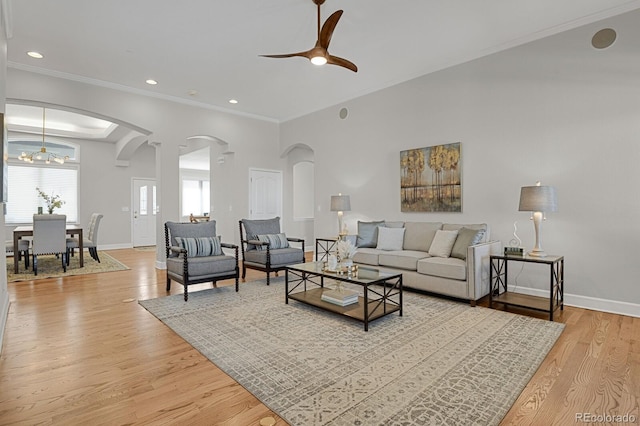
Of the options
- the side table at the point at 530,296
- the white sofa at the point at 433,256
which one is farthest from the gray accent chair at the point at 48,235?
the side table at the point at 530,296

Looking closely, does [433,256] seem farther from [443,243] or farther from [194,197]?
[194,197]

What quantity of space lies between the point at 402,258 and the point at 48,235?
6003 mm

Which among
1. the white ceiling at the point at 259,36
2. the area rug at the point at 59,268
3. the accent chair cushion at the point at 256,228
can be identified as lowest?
the area rug at the point at 59,268

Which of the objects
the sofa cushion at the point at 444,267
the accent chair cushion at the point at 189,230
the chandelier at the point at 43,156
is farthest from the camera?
the chandelier at the point at 43,156

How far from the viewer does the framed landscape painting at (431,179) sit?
492 centimetres

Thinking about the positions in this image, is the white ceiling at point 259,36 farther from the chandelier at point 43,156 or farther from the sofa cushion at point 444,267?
the chandelier at point 43,156

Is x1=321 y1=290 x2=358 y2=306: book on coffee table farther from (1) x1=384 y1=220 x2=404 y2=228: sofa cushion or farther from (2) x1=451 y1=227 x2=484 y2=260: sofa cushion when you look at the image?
(1) x1=384 y1=220 x2=404 y2=228: sofa cushion

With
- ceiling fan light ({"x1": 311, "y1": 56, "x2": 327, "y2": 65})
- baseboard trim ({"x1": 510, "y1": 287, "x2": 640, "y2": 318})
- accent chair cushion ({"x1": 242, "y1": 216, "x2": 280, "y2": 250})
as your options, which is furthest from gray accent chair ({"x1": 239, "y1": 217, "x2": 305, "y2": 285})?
baseboard trim ({"x1": 510, "y1": 287, "x2": 640, "y2": 318})

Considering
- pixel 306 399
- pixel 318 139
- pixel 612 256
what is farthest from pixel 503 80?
pixel 306 399

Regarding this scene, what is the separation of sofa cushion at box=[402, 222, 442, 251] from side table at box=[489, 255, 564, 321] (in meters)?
0.91

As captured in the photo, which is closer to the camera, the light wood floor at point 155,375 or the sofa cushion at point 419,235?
the light wood floor at point 155,375

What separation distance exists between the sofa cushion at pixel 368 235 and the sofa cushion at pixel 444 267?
3.89 ft

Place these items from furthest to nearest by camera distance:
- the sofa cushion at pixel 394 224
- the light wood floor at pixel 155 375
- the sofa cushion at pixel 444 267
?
the sofa cushion at pixel 394 224, the sofa cushion at pixel 444 267, the light wood floor at pixel 155 375

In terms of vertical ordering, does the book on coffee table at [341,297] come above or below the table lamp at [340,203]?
below
